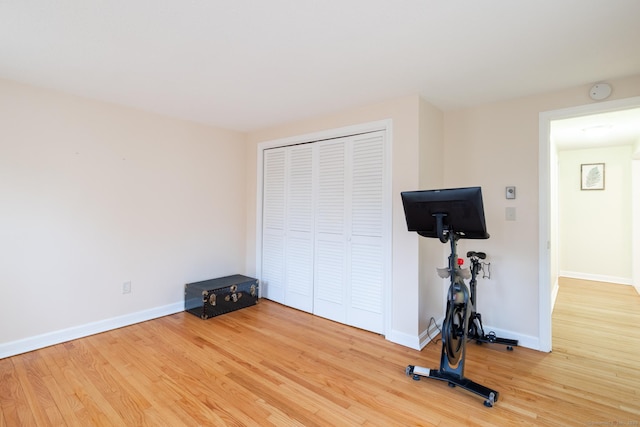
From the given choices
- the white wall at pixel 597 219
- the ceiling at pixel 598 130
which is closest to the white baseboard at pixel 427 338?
the ceiling at pixel 598 130

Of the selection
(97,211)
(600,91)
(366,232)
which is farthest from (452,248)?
(97,211)

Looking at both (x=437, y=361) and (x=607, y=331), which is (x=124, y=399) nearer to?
(x=437, y=361)

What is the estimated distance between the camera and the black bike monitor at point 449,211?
1916 mm

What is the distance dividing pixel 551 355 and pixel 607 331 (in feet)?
3.40

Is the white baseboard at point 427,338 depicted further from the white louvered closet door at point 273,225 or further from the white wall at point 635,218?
the white wall at point 635,218

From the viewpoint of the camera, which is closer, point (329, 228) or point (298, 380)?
point (298, 380)

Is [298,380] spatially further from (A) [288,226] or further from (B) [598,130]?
(B) [598,130]

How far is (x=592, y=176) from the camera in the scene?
5.15m

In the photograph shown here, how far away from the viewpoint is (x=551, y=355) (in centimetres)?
262

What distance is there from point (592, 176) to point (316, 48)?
560cm

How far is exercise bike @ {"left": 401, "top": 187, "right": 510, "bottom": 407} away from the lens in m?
1.97

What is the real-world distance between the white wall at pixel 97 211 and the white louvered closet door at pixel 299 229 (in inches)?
37.6

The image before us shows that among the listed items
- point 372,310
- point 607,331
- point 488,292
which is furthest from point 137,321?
point 607,331

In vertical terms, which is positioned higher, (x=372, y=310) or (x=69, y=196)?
(x=69, y=196)
